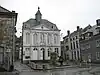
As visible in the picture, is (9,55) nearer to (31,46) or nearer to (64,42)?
(31,46)

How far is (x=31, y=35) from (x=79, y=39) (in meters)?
14.7

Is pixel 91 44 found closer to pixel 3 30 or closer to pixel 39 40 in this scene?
pixel 39 40

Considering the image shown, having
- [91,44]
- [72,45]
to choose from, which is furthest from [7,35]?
[72,45]

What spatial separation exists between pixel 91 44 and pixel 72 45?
40.8ft

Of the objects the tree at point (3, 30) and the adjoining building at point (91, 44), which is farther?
the adjoining building at point (91, 44)

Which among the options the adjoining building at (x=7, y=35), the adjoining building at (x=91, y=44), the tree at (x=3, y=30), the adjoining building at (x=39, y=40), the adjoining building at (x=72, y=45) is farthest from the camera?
the adjoining building at (x=72, y=45)

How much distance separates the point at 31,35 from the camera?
45.0m

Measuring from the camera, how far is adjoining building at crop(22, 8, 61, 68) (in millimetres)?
44125

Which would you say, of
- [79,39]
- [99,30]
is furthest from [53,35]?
[99,30]

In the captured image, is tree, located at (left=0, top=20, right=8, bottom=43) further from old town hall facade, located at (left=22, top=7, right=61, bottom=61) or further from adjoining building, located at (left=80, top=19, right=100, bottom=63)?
adjoining building, located at (left=80, top=19, right=100, bottom=63)

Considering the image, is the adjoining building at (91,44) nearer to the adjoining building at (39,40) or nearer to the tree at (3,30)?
the adjoining building at (39,40)

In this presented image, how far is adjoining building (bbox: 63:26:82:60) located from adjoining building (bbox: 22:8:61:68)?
6645mm

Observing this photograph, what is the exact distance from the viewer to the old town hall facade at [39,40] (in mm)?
44156

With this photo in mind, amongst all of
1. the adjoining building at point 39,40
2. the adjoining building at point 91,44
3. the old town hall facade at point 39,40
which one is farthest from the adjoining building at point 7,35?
the adjoining building at point 91,44
